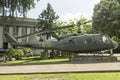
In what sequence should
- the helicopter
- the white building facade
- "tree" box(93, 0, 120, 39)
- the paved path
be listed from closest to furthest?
the paved path → the helicopter → "tree" box(93, 0, 120, 39) → the white building facade

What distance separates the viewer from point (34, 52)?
230 ft

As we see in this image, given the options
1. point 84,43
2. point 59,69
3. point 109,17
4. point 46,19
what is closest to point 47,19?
point 46,19

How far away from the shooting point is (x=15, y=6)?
141 feet

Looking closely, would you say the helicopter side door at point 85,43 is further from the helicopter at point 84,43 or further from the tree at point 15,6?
the tree at point 15,6

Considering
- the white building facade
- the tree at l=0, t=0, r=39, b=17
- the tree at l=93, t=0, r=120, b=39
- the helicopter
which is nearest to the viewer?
the helicopter

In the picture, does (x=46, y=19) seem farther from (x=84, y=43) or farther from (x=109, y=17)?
Result: (x=84, y=43)

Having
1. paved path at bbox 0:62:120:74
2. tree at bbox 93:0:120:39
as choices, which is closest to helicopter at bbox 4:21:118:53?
paved path at bbox 0:62:120:74

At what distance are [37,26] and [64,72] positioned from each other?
5911 centimetres

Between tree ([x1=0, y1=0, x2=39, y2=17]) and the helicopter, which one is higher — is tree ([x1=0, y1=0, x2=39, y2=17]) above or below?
above

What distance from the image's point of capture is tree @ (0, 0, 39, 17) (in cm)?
4278

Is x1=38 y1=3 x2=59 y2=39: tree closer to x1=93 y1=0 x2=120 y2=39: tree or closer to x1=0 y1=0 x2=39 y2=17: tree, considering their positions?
x1=93 y1=0 x2=120 y2=39: tree

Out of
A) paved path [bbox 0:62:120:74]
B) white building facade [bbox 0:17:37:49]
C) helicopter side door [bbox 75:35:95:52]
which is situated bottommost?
paved path [bbox 0:62:120:74]

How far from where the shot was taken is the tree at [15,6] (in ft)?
140

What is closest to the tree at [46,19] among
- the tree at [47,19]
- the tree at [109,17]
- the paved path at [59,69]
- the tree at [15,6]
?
the tree at [47,19]
